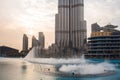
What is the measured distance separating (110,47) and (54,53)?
155 ft

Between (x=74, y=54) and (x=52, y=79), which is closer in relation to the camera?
(x=52, y=79)

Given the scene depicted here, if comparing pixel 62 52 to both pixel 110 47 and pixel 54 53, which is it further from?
pixel 110 47

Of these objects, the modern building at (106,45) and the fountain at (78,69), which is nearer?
the fountain at (78,69)

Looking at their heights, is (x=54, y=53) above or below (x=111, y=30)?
below

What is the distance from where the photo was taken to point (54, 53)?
145 metres

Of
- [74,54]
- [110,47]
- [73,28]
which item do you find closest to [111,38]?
[110,47]

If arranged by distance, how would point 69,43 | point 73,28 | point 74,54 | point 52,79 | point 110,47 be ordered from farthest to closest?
1. point 73,28
2. point 69,43
3. point 74,54
4. point 110,47
5. point 52,79

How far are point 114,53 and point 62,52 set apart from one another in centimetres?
4433

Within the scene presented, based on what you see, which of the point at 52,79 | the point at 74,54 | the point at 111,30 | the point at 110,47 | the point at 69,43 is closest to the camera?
the point at 52,79

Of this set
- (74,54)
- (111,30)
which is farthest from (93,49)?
(74,54)

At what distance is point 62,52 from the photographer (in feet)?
473

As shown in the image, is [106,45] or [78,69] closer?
[78,69]

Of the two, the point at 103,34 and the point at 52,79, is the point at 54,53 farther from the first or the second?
the point at 52,79

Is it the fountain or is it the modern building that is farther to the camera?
the modern building
